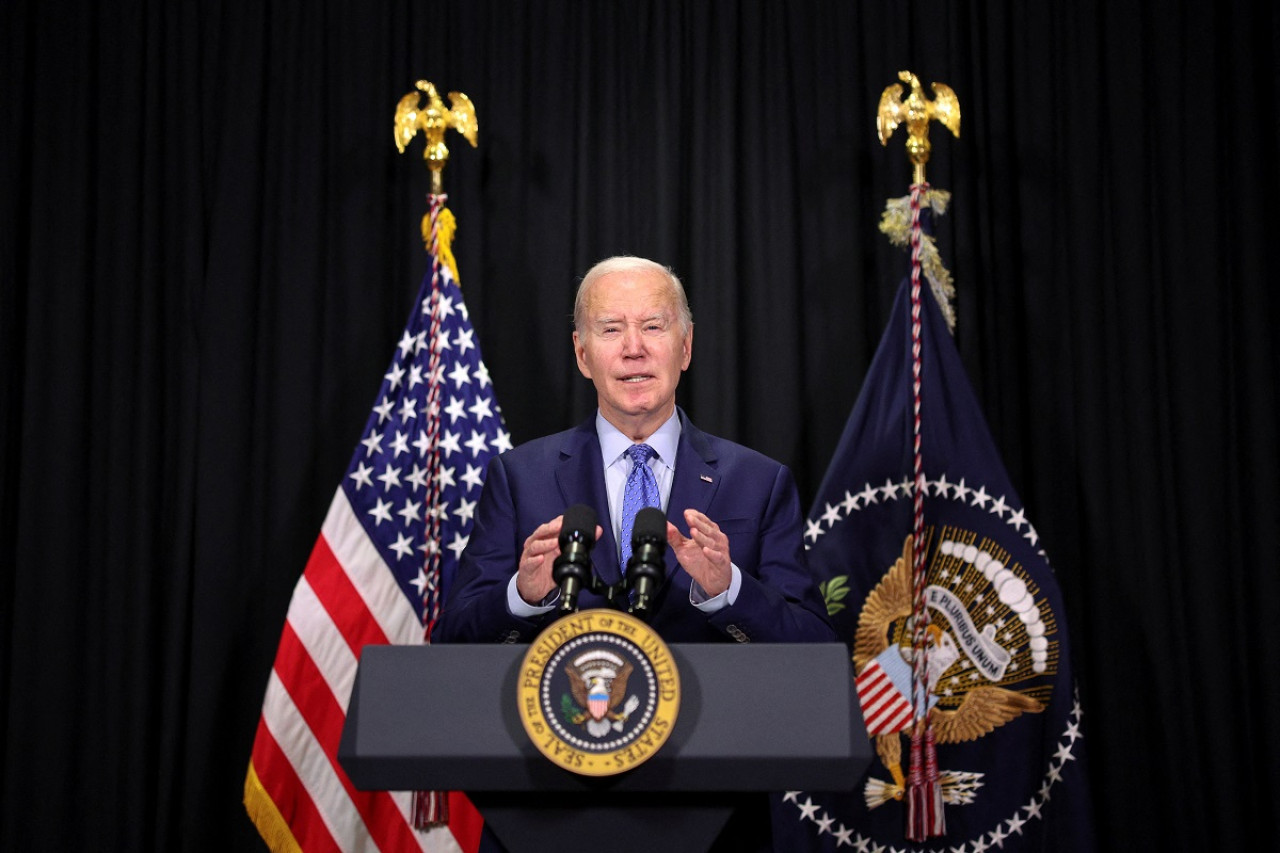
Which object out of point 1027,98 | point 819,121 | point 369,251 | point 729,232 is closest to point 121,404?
point 369,251

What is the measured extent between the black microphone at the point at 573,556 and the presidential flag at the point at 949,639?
1.70 metres

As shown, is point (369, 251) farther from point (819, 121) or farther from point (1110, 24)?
point (1110, 24)

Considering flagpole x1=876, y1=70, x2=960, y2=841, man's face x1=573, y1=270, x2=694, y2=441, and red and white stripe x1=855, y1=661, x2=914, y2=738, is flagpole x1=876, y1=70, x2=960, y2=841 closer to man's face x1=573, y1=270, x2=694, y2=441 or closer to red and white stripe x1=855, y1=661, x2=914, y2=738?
red and white stripe x1=855, y1=661, x2=914, y2=738

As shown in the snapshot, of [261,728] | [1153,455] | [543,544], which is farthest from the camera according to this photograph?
[1153,455]

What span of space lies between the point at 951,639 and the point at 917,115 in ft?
4.83

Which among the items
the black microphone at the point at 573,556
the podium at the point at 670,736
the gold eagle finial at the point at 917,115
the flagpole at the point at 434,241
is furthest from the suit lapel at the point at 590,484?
the gold eagle finial at the point at 917,115

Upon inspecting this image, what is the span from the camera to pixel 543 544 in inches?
71.2

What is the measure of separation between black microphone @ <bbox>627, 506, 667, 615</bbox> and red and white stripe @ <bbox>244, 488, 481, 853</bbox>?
6.04 feet

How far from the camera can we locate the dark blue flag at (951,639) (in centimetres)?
328

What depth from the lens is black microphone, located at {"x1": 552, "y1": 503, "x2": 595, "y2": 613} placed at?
64.9 inches

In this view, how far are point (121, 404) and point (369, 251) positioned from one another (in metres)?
0.92

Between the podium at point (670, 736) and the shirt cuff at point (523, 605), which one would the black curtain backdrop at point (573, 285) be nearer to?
the shirt cuff at point (523, 605)

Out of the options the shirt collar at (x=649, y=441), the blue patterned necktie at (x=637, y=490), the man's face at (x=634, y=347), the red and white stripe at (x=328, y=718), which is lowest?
the red and white stripe at (x=328, y=718)

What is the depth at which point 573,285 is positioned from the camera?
3.96 metres
